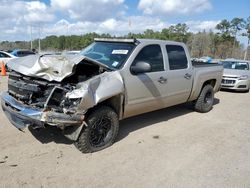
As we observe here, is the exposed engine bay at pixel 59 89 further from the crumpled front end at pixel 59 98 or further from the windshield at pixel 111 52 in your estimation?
the windshield at pixel 111 52

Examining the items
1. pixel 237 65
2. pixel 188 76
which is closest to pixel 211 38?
pixel 237 65

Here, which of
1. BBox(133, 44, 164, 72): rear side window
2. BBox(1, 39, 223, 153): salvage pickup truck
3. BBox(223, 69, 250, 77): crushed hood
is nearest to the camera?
BBox(1, 39, 223, 153): salvage pickup truck

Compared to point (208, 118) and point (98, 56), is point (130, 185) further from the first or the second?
point (208, 118)

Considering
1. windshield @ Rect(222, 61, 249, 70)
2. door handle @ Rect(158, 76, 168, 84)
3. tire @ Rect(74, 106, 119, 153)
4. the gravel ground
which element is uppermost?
windshield @ Rect(222, 61, 249, 70)

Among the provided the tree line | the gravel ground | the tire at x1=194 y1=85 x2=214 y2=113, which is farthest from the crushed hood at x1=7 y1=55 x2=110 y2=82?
the tree line

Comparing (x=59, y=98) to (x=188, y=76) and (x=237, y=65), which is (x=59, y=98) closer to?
(x=188, y=76)

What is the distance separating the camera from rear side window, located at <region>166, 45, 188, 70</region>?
5.26 metres

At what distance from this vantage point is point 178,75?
17.6ft

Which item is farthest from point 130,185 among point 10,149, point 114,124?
point 10,149

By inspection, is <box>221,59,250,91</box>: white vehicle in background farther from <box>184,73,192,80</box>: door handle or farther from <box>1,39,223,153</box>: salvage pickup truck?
Answer: <box>1,39,223,153</box>: salvage pickup truck

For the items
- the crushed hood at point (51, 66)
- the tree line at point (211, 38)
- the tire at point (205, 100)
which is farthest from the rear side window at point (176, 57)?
the tree line at point (211, 38)

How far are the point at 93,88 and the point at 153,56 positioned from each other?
70.1 inches

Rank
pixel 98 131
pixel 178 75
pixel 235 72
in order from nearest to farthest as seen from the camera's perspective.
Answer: pixel 98 131, pixel 178 75, pixel 235 72

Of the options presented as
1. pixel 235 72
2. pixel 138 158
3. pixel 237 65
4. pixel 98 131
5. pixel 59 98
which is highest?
pixel 237 65
